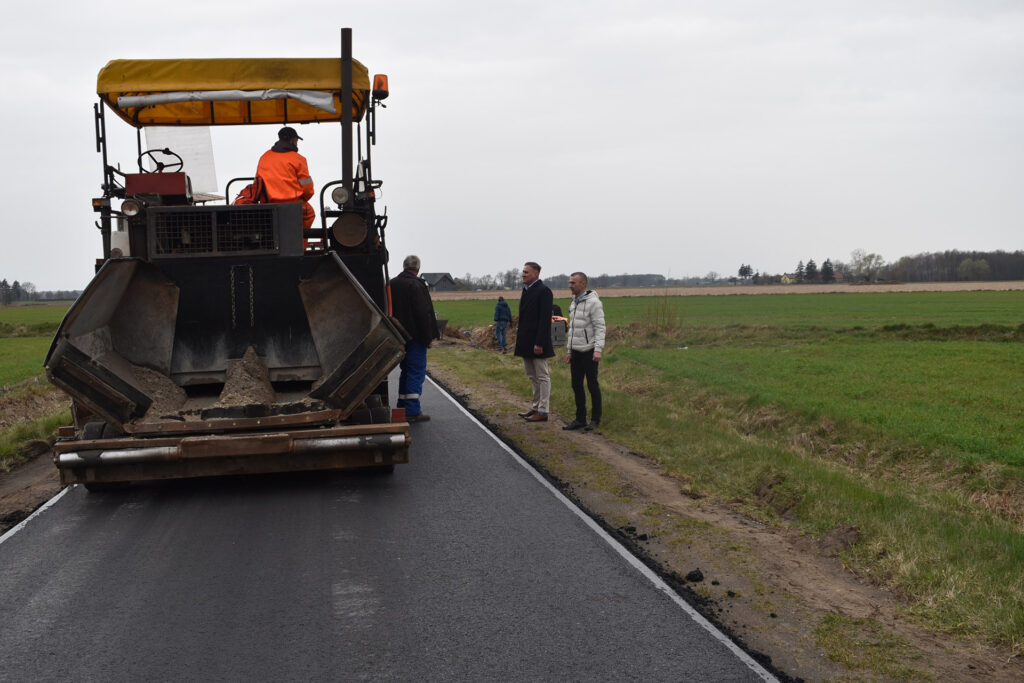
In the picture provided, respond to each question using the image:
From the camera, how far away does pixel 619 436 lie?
9.89 meters

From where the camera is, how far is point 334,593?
456 centimetres

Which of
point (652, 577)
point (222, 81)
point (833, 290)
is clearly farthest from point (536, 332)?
point (833, 290)

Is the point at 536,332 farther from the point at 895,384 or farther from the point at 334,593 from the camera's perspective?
the point at 895,384

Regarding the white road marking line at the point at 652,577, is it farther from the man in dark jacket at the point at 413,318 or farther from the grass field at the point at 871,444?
the man in dark jacket at the point at 413,318

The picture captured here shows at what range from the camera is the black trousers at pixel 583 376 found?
10180 mm

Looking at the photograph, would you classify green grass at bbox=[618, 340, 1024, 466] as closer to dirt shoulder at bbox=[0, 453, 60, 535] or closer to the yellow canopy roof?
the yellow canopy roof

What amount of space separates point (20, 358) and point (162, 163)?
19.7 meters

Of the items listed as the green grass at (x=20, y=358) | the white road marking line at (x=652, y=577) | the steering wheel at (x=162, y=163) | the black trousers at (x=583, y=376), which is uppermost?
the steering wheel at (x=162, y=163)

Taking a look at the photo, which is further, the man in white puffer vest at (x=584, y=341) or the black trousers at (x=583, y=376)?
the black trousers at (x=583, y=376)

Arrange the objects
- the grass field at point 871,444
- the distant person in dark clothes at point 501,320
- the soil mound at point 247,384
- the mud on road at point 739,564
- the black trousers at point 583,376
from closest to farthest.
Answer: the mud on road at point 739,564 < the grass field at point 871,444 < the soil mound at point 247,384 < the black trousers at point 583,376 < the distant person in dark clothes at point 501,320

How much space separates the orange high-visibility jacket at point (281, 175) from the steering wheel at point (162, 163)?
1.22 m

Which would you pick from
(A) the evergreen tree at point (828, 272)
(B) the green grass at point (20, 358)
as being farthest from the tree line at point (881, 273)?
(B) the green grass at point (20, 358)

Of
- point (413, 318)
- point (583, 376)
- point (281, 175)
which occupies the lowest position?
point (583, 376)

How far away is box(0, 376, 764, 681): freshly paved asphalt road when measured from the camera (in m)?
3.72
